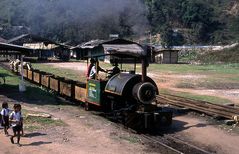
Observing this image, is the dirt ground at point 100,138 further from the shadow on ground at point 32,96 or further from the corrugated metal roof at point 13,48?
the corrugated metal roof at point 13,48

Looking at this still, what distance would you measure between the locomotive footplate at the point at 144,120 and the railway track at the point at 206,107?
3096mm

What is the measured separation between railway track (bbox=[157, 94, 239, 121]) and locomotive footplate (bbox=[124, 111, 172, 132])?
10.2ft

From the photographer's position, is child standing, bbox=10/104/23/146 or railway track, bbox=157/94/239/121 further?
railway track, bbox=157/94/239/121

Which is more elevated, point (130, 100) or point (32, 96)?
point (130, 100)

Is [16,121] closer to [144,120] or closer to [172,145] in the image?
[144,120]

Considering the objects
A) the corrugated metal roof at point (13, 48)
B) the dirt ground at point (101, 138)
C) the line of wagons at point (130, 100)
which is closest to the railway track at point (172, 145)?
the dirt ground at point (101, 138)

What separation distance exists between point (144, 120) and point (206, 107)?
4.48 metres

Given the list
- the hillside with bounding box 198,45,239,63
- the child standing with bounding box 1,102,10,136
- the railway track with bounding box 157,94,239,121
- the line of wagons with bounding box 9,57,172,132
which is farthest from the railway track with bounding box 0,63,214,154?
the hillside with bounding box 198,45,239,63

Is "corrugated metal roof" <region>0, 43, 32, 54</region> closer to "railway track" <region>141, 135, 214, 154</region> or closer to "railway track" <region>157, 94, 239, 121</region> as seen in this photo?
"railway track" <region>157, 94, 239, 121</region>

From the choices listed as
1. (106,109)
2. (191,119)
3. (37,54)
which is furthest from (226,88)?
(37,54)

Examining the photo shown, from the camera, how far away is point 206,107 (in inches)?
641

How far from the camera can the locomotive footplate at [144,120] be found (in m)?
12.7

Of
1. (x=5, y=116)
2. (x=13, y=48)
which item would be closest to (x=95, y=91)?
(x=5, y=116)

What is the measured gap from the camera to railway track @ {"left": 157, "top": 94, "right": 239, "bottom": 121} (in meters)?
15.0
